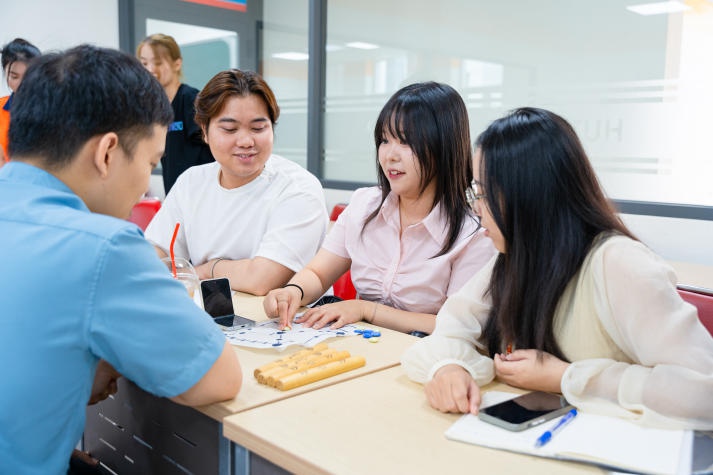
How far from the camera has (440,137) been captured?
1743mm

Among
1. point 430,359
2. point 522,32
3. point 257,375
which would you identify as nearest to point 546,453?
point 430,359

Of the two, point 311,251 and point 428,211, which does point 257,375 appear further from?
point 311,251

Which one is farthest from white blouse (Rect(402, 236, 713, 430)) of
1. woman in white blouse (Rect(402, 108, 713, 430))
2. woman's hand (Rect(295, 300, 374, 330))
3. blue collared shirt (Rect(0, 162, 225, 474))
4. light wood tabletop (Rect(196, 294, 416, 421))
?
blue collared shirt (Rect(0, 162, 225, 474))

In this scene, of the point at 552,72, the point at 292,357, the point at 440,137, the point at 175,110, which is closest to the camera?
the point at 292,357

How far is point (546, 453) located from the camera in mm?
882

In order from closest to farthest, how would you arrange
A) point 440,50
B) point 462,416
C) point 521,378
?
point 462,416 < point 521,378 < point 440,50

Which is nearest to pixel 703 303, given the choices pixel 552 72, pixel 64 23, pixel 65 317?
pixel 65 317

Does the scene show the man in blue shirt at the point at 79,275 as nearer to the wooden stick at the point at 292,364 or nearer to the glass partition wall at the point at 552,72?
the wooden stick at the point at 292,364

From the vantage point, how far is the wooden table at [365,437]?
33.8 inches

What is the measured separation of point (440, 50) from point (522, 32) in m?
0.56

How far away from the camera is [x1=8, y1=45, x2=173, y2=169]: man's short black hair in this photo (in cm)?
98

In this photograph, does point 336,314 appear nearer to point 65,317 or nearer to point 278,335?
point 278,335

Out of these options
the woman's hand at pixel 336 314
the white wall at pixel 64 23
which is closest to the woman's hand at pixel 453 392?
the woman's hand at pixel 336 314

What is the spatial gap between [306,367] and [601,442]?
1.73ft
